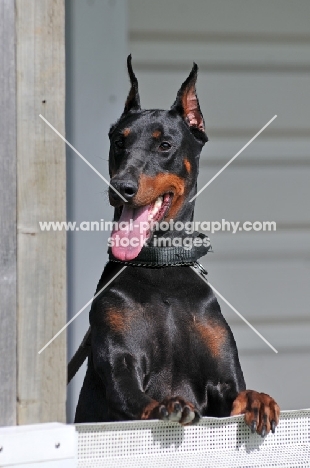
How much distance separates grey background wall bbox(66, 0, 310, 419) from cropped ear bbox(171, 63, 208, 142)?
1.05 m

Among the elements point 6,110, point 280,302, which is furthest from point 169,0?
point 6,110

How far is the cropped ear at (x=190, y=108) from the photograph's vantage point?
375 cm

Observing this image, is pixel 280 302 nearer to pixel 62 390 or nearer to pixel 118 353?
pixel 118 353

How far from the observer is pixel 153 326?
3500 mm

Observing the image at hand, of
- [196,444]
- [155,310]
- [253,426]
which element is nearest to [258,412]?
[253,426]

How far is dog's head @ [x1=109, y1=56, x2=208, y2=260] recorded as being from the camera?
136 inches

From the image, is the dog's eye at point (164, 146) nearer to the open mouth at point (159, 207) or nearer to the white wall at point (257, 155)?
the open mouth at point (159, 207)

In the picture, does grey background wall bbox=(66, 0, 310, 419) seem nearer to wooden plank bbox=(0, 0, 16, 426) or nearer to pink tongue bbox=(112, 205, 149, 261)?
pink tongue bbox=(112, 205, 149, 261)

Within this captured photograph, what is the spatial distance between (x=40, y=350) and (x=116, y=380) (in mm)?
885

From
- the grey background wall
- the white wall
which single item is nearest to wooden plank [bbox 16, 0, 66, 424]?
the grey background wall

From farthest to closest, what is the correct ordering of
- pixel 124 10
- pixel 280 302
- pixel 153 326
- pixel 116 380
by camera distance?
1. pixel 280 302
2. pixel 124 10
3. pixel 153 326
4. pixel 116 380

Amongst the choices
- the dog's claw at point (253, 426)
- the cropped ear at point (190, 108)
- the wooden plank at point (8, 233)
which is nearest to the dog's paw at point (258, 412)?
the dog's claw at point (253, 426)

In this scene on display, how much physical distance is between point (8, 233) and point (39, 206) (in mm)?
113

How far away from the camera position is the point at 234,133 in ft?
16.4
